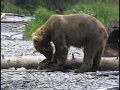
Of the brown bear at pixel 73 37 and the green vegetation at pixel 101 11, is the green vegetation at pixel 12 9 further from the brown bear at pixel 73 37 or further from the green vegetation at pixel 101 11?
the brown bear at pixel 73 37

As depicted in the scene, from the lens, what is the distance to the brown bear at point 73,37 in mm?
8203

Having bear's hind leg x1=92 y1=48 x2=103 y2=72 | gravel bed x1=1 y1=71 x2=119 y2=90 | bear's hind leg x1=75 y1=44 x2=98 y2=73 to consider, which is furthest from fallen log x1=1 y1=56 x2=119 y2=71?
gravel bed x1=1 y1=71 x2=119 y2=90

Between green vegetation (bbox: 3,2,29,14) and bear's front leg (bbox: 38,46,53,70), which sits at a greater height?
bear's front leg (bbox: 38,46,53,70)

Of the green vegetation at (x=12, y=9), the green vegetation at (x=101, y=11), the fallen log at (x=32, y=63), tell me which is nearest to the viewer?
the fallen log at (x=32, y=63)

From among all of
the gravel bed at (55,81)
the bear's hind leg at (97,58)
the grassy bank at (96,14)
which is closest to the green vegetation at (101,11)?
the grassy bank at (96,14)

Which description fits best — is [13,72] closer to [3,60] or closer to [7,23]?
[3,60]

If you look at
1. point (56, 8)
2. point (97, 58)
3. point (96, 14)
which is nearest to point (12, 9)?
point (56, 8)

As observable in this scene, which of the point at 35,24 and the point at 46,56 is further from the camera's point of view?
the point at 35,24

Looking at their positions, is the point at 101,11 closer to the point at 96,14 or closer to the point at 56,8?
the point at 96,14

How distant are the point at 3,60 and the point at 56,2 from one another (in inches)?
819

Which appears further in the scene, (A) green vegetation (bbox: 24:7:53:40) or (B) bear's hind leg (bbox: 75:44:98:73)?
(A) green vegetation (bbox: 24:7:53:40)

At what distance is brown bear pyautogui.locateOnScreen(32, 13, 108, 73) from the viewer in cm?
820

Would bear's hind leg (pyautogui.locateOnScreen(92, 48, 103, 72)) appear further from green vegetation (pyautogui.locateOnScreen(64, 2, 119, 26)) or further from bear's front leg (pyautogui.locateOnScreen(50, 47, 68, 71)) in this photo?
green vegetation (pyautogui.locateOnScreen(64, 2, 119, 26))

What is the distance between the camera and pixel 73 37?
8.29 metres
